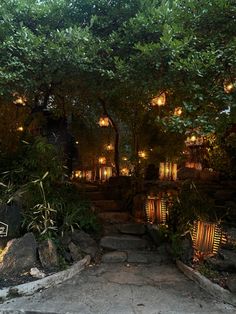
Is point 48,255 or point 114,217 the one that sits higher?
point 114,217

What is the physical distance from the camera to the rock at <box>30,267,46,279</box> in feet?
16.4

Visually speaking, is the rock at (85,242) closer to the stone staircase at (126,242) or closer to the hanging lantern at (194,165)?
the stone staircase at (126,242)

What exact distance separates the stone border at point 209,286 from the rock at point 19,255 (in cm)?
258

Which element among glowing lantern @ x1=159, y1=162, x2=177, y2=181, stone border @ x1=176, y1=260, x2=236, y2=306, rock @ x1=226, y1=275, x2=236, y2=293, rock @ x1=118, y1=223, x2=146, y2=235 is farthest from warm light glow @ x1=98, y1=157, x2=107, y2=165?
rock @ x1=226, y1=275, x2=236, y2=293

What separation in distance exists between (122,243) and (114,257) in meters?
0.51

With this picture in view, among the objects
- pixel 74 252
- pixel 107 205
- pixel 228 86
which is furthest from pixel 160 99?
pixel 74 252

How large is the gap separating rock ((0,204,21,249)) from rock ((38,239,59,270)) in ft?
1.77

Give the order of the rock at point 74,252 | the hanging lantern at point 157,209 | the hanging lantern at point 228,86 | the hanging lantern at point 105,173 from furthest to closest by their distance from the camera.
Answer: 1. the hanging lantern at point 105,173
2. the hanging lantern at point 157,209
3. the rock at point 74,252
4. the hanging lantern at point 228,86

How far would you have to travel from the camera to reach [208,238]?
18.1 feet

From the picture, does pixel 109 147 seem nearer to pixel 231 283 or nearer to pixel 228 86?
pixel 228 86

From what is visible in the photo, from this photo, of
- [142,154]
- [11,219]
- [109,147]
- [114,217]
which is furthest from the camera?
[109,147]

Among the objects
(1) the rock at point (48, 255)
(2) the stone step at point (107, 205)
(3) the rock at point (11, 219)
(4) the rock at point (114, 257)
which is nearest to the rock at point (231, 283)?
(4) the rock at point (114, 257)

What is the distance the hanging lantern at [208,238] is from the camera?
5.49m

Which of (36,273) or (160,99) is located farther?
(160,99)
